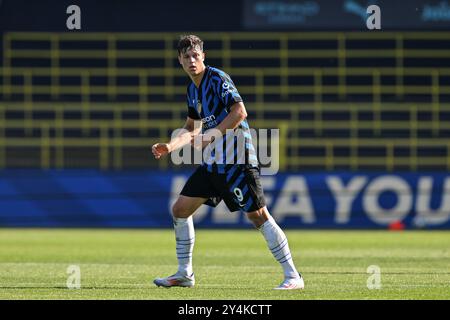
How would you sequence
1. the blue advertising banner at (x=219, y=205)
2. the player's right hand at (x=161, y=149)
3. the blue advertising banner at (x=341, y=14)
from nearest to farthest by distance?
the player's right hand at (x=161, y=149) → the blue advertising banner at (x=219, y=205) → the blue advertising banner at (x=341, y=14)

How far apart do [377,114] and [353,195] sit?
10.9 ft

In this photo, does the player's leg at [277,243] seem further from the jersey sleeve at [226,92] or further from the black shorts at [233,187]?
the jersey sleeve at [226,92]

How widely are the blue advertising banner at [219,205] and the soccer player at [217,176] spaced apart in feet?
35.7

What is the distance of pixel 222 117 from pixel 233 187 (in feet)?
1.93

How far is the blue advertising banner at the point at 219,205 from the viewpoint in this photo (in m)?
20.5

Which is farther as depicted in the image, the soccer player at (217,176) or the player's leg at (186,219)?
the player's leg at (186,219)

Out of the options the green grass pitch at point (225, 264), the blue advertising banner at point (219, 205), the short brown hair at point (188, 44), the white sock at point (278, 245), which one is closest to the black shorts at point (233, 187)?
the white sock at point (278, 245)

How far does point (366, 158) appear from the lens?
913 inches

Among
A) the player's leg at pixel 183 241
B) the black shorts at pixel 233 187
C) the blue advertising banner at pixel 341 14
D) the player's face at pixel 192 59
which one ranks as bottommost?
the player's leg at pixel 183 241

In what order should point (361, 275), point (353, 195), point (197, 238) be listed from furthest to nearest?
1. point (353, 195)
2. point (197, 238)
3. point (361, 275)

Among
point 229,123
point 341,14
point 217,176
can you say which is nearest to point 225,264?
point 217,176

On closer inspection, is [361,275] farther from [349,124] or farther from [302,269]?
Result: [349,124]

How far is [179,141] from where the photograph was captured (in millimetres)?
8969
